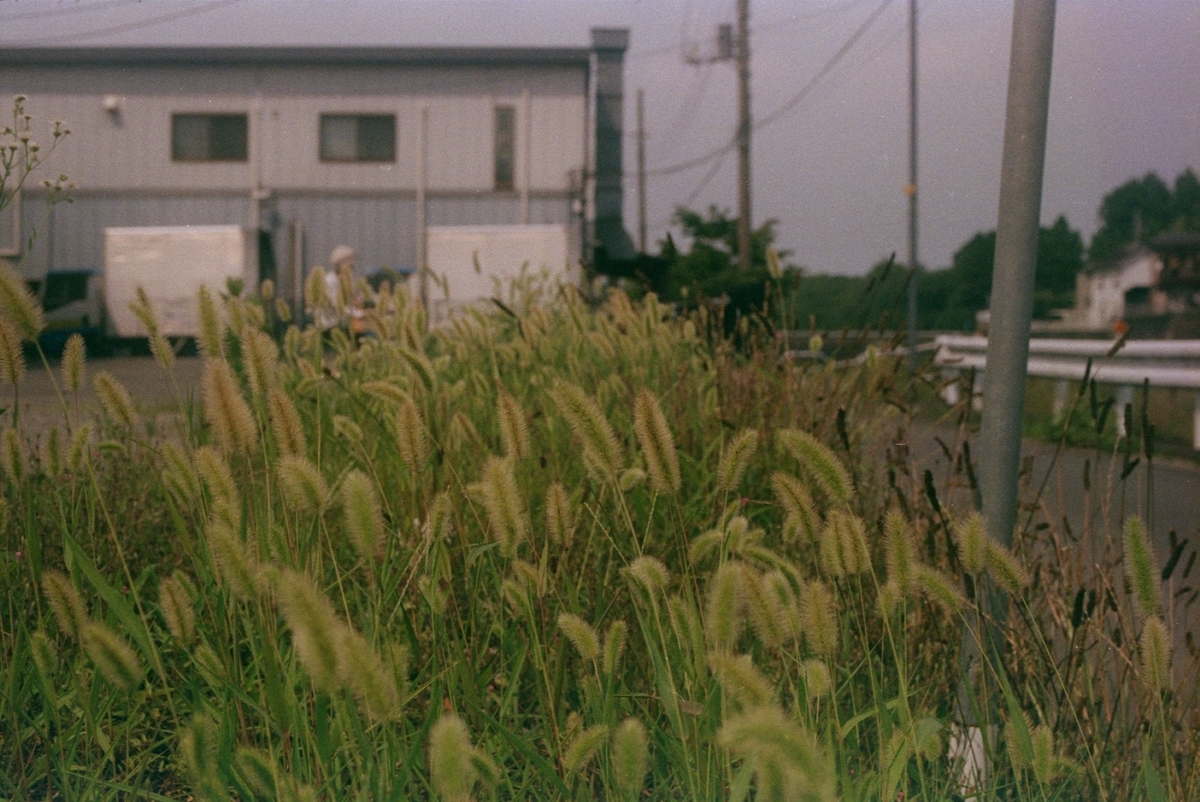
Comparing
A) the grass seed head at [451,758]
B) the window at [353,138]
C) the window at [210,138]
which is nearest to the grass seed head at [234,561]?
the grass seed head at [451,758]

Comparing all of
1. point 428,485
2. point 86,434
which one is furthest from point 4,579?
point 428,485

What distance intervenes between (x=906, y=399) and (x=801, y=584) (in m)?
1.83

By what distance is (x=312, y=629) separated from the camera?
3.76ft

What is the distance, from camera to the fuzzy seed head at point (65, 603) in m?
1.57

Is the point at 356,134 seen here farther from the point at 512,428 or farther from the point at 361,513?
the point at 361,513

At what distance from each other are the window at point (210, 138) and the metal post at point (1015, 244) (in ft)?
69.7

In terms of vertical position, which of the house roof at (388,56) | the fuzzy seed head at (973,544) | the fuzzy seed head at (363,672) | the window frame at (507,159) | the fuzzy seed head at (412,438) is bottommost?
the fuzzy seed head at (363,672)

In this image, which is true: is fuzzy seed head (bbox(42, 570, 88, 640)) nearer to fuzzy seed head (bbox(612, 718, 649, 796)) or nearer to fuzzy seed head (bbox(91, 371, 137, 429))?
fuzzy seed head (bbox(91, 371, 137, 429))

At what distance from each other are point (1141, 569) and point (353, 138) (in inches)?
853

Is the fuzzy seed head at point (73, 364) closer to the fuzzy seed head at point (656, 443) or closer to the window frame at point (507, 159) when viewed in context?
the fuzzy seed head at point (656, 443)

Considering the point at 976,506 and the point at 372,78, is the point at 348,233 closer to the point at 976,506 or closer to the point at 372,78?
the point at 372,78

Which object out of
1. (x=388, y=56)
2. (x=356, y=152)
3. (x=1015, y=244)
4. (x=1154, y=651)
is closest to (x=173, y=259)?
(x=356, y=152)

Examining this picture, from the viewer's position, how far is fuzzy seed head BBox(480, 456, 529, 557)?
158 cm

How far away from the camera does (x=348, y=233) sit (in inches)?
870
